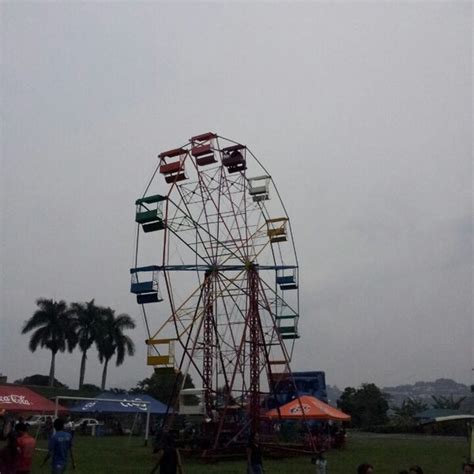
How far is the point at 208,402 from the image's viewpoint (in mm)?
27656

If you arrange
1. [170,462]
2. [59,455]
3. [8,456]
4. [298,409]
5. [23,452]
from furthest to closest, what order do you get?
[298,409] → [170,462] → [59,455] → [23,452] → [8,456]

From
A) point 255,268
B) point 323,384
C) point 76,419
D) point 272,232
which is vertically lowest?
point 76,419

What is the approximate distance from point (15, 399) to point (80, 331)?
35.9 m

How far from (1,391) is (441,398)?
66.4 m

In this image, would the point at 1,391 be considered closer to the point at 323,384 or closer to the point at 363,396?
the point at 323,384

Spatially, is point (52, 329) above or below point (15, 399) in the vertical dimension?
above

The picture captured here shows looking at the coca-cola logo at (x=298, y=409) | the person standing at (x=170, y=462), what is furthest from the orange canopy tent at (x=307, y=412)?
the person standing at (x=170, y=462)

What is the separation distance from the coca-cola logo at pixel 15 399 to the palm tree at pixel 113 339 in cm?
3501

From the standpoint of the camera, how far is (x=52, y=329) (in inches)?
2640

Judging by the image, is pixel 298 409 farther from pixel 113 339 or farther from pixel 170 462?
pixel 113 339

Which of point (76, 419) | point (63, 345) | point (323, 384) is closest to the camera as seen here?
point (323, 384)

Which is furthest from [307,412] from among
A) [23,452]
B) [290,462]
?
[23,452]

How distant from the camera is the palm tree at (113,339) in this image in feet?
227

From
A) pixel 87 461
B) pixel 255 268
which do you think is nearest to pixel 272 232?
pixel 255 268
